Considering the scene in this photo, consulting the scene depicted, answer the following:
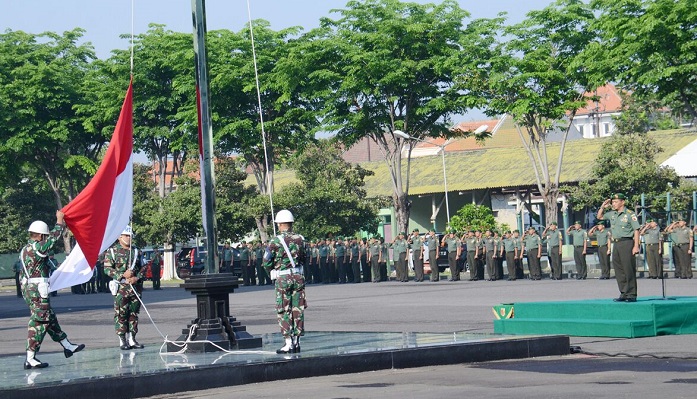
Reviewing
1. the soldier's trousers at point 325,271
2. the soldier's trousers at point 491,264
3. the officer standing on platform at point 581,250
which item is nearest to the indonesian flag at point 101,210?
the officer standing on platform at point 581,250

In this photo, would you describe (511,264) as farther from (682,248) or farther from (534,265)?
(682,248)

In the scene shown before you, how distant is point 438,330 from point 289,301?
5052 mm

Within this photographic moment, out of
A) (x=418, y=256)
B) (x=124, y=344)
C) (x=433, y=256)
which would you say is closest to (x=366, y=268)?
(x=418, y=256)

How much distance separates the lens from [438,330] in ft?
60.5

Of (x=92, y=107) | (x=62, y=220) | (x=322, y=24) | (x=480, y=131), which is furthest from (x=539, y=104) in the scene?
(x=62, y=220)

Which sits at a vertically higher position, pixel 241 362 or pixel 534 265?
pixel 534 265

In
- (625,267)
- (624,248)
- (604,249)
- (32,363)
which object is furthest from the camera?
(604,249)

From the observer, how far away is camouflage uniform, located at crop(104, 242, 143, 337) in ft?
51.5

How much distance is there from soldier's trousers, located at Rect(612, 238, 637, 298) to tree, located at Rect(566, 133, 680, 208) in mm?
28390

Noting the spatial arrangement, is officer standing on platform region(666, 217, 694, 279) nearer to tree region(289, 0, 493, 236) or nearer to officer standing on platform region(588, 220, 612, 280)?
officer standing on platform region(588, 220, 612, 280)

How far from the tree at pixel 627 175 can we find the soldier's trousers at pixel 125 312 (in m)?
32.5

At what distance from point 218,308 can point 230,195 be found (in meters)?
39.4

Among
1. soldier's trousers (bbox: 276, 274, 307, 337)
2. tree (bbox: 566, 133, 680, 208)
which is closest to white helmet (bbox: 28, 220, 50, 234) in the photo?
soldier's trousers (bbox: 276, 274, 307, 337)

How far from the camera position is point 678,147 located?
54.7m
